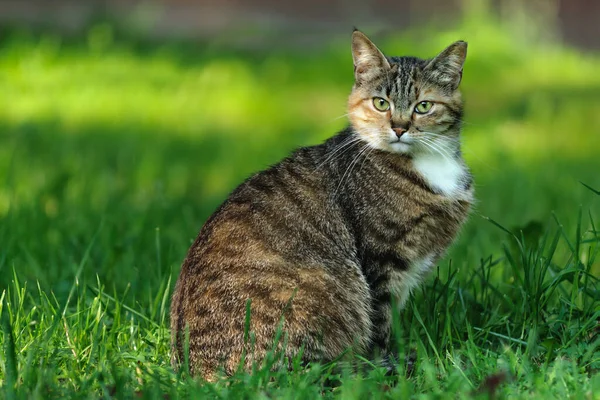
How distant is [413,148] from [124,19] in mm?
8818

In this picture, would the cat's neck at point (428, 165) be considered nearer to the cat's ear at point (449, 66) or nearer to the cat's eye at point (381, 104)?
the cat's eye at point (381, 104)

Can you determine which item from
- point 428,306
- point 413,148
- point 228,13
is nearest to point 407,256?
point 428,306

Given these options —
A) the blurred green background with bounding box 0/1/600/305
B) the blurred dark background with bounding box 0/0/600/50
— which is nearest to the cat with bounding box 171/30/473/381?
the blurred green background with bounding box 0/1/600/305

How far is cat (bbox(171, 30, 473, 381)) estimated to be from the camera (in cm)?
299

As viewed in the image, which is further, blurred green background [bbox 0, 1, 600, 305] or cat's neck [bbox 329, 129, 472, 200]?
blurred green background [bbox 0, 1, 600, 305]

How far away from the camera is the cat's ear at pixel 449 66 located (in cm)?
364

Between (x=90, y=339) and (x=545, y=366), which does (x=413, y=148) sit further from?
(x=90, y=339)

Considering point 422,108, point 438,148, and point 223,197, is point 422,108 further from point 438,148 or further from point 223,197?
point 223,197

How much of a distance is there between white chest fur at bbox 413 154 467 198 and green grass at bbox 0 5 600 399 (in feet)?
1.01

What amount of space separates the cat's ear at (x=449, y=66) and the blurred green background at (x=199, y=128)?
0.41m

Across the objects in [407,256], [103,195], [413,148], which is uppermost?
[413,148]

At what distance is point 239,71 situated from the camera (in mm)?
9484

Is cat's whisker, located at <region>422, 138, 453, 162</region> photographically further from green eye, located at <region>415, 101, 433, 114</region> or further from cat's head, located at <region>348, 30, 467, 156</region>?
green eye, located at <region>415, 101, 433, 114</region>

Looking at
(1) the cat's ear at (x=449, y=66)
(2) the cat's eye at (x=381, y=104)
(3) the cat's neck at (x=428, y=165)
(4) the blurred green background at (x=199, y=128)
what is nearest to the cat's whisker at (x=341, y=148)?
(3) the cat's neck at (x=428, y=165)
